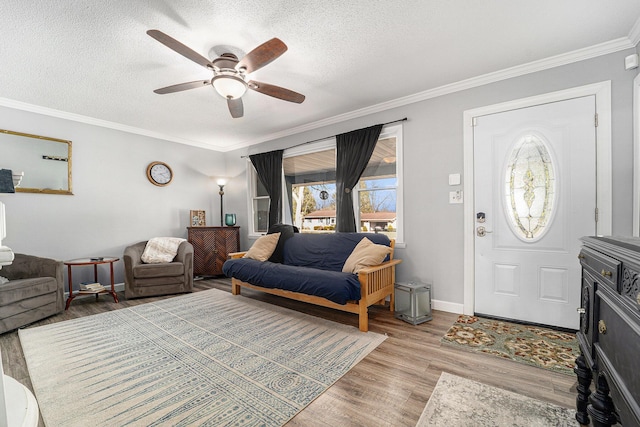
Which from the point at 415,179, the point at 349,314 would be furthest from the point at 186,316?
the point at 415,179

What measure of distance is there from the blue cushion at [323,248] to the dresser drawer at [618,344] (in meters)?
2.21

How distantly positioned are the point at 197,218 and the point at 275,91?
11.5 ft

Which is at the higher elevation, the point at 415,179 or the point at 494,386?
the point at 415,179

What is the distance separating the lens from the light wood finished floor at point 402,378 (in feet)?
5.20

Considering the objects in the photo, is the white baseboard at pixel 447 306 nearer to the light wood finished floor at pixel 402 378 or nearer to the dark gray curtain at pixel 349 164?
the light wood finished floor at pixel 402 378

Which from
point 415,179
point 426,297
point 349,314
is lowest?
point 349,314

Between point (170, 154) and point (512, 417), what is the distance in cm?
545

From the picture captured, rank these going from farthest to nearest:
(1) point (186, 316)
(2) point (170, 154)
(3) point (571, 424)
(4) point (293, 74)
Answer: (2) point (170, 154), (1) point (186, 316), (4) point (293, 74), (3) point (571, 424)

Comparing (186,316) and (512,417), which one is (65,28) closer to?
(186,316)

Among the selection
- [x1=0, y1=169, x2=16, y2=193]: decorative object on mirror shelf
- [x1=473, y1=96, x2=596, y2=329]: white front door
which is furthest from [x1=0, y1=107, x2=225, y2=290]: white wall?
[x1=473, y1=96, x2=596, y2=329]: white front door

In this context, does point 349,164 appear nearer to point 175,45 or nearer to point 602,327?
point 175,45

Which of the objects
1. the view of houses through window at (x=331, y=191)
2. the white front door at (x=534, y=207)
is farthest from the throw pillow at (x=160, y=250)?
the white front door at (x=534, y=207)

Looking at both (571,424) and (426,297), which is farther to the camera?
(426,297)

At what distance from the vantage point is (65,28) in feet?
7.02
